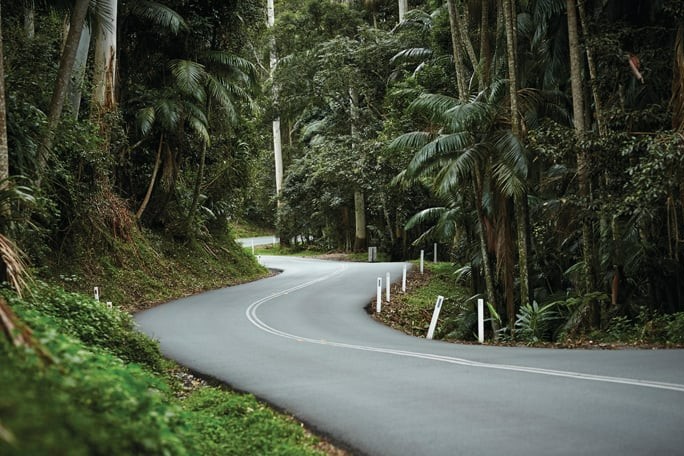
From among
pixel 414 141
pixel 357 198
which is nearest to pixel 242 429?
pixel 414 141

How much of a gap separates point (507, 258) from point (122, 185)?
1713 centimetres

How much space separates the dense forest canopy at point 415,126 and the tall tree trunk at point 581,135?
5cm

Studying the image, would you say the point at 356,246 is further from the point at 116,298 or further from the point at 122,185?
the point at 116,298

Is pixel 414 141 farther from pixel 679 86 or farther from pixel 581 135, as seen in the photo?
pixel 679 86

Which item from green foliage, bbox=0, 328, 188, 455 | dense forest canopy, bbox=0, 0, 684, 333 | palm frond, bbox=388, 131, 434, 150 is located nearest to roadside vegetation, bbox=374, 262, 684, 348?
dense forest canopy, bbox=0, 0, 684, 333

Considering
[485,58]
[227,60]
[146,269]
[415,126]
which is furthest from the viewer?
[415,126]

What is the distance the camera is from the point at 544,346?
13.3 m

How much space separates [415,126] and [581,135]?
14.4 meters

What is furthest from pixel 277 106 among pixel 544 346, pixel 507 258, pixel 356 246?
pixel 544 346

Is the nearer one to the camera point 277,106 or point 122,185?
point 122,185

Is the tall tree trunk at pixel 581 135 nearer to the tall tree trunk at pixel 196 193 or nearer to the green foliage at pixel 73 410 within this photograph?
the green foliage at pixel 73 410

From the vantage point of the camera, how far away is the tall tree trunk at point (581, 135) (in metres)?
15.4

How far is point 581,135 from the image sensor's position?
48.7ft

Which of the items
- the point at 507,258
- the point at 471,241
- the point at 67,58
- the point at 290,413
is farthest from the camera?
the point at 471,241
